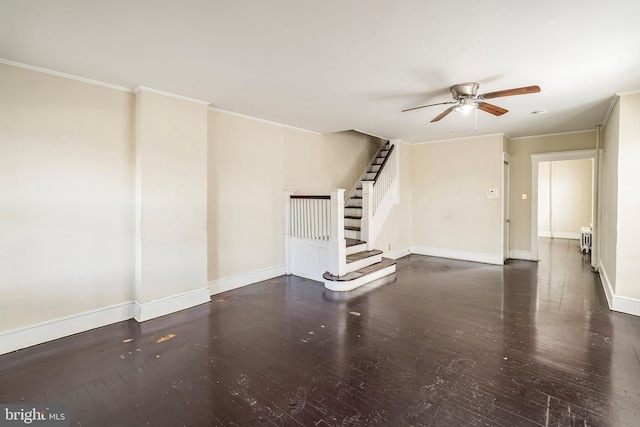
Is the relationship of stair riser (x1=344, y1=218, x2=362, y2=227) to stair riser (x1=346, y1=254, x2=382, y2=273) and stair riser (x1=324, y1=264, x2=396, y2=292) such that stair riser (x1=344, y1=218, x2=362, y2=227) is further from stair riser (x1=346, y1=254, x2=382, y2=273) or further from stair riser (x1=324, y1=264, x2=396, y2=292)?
stair riser (x1=324, y1=264, x2=396, y2=292)

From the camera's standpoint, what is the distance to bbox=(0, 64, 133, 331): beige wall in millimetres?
2865

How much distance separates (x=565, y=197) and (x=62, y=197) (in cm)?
1174

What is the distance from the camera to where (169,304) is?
3.75 m

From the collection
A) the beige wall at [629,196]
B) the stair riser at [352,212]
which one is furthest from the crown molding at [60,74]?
the beige wall at [629,196]

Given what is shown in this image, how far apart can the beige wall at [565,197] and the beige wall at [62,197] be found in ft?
33.5

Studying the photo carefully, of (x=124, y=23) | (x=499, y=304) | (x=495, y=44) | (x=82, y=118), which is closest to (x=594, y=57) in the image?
(x=495, y=44)

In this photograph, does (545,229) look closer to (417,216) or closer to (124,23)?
(417,216)

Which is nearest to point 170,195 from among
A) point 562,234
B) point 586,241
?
point 586,241

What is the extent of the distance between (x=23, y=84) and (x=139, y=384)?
2980 millimetres

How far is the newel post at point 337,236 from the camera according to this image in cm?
471

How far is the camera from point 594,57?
269 centimetres

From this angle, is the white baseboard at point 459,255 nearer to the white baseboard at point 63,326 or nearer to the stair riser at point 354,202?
the stair riser at point 354,202

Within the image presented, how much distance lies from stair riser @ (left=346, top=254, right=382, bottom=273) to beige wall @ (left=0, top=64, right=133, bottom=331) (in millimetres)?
3109

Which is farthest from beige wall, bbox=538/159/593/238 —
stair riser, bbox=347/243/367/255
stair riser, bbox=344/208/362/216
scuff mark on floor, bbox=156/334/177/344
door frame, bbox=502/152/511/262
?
scuff mark on floor, bbox=156/334/177/344
